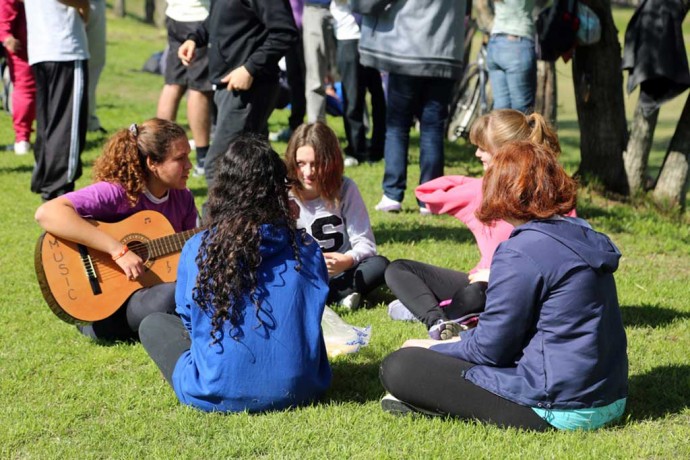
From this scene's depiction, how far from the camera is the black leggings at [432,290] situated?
4469mm

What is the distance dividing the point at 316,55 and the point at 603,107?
2.77 metres

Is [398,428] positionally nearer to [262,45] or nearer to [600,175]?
[262,45]

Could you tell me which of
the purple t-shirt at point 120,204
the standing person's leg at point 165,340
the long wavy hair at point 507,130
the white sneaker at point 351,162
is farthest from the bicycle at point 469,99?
the standing person's leg at point 165,340

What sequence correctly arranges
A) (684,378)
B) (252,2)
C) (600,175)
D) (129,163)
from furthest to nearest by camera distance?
(600,175)
(252,2)
(129,163)
(684,378)

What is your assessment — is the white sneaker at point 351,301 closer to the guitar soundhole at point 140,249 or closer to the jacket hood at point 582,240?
the guitar soundhole at point 140,249

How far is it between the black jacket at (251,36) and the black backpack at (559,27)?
2.35 metres

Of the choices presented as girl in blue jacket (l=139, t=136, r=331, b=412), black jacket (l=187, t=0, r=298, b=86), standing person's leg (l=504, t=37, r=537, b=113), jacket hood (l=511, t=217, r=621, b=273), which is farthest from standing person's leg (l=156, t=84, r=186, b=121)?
jacket hood (l=511, t=217, r=621, b=273)

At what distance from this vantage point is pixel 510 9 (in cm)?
716

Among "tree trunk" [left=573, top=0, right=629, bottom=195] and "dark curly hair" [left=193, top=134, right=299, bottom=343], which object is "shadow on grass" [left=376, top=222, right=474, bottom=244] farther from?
"dark curly hair" [left=193, top=134, right=299, bottom=343]

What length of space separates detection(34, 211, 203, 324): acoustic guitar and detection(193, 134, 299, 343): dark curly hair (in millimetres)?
930

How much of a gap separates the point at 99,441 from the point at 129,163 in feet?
4.80

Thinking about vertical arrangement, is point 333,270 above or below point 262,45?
below

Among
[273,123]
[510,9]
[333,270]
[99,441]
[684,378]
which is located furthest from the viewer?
[273,123]

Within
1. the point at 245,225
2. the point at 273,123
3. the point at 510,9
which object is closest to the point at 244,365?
the point at 245,225
